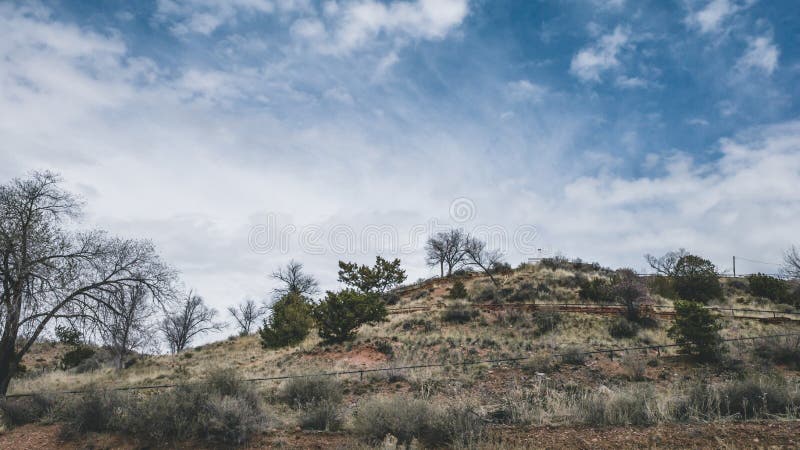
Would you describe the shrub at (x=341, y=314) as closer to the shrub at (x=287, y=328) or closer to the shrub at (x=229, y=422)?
the shrub at (x=287, y=328)

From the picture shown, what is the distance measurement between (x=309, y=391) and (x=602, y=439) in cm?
825

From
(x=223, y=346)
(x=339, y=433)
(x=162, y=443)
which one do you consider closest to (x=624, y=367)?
(x=339, y=433)

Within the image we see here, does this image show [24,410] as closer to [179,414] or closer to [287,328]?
[179,414]

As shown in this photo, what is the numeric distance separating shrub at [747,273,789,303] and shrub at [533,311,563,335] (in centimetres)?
1956

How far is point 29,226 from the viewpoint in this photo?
1620 centimetres

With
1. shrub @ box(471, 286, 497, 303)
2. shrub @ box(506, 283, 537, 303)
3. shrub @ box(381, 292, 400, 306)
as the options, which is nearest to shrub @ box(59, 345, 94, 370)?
shrub @ box(381, 292, 400, 306)

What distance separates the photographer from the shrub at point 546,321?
2702 cm

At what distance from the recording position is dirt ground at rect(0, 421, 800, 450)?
7.33 metres

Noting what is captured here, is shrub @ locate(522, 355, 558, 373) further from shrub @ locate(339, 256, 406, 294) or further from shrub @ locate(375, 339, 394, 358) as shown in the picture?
shrub @ locate(339, 256, 406, 294)

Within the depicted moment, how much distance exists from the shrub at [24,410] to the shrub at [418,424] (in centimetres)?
993

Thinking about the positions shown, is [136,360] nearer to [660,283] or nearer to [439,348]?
[439,348]

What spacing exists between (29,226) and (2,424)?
7353mm

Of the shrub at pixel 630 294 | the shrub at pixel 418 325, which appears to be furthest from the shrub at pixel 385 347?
the shrub at pixel 630 294

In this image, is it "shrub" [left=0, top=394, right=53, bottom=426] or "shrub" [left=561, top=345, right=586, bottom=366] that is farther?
"shrub" [left=561, top=345, right=586, bottom=366]
